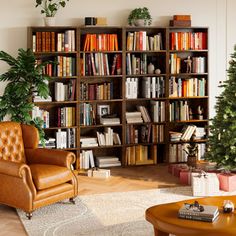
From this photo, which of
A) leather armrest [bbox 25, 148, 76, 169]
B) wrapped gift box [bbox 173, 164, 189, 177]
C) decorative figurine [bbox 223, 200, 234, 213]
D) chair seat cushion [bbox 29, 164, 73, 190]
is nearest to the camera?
decorative figurine [bbox 223, 200, 234, 213]

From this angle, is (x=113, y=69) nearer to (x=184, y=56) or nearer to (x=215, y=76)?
(x=184, y=56)

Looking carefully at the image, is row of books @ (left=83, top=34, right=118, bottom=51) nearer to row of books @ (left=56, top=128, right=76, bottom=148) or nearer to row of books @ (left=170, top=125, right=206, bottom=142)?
row of books @ (left=56, top=128, right=76, bottom=148)

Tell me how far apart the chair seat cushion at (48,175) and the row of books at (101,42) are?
2.38 m

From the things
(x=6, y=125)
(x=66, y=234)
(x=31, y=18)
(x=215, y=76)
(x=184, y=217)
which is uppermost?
(x=31, y=18)

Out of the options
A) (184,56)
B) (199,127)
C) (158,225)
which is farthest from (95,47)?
(158,225)

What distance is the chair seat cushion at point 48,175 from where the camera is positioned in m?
5.77

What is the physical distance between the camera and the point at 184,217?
444cm

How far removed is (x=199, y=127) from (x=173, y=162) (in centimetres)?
69

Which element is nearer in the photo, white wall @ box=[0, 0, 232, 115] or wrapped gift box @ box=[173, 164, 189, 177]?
wrapped gift box @ box=[173, 164, 189, 177]

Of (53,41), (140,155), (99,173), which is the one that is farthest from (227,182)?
(53,41)

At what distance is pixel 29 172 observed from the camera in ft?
18.7

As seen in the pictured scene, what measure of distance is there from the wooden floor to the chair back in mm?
575

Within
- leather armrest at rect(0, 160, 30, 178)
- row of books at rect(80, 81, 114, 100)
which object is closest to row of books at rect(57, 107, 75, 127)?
row of books at rect(80, 81, 114, 100)

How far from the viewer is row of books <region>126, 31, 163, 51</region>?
26.6 ft
